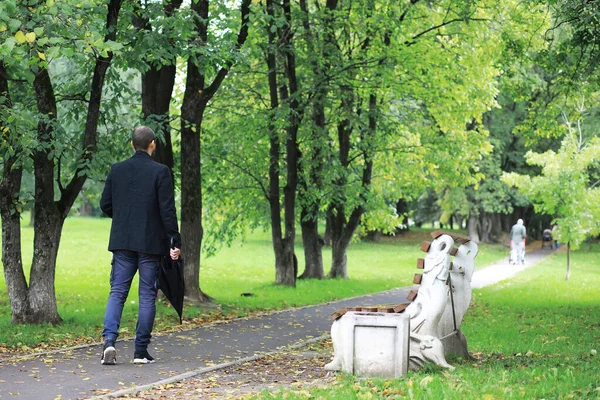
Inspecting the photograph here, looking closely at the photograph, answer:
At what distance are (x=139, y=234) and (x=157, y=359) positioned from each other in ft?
4.85

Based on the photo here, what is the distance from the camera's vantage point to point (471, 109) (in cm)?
2556

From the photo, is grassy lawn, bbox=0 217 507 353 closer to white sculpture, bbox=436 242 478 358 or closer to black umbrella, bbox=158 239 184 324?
black umbrella, bbox=158 239 184 324

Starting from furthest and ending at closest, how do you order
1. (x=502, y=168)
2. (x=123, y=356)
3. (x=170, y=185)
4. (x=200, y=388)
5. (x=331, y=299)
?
1. (x=502, y=168)
2. (x=331, y=299)
3. (x=123, y=356)
4. (x=170, y=185)
5. (x=200, y=388)

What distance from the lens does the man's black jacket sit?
8305mm

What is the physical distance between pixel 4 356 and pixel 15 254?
2885 millimetres

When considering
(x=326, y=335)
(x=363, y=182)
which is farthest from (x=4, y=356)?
(x=363, y=182)

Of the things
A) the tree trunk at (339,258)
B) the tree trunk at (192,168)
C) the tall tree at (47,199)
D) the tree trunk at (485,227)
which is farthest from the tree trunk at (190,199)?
the tree trunk at (485,227)

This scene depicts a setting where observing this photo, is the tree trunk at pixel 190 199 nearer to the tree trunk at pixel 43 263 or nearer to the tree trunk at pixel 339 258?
the tree trunk at pixel 43 263

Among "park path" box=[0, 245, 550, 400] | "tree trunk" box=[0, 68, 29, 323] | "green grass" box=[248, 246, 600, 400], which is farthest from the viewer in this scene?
"tree trunk" box=[0, 68, 29, 323]

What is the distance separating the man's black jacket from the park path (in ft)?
3.76

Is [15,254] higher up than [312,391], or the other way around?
[15,254]

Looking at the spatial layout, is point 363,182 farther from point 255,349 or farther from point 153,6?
point 255,349

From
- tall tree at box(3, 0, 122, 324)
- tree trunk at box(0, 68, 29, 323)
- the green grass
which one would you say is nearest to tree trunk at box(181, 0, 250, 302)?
tall tree at box(3, 0, 122, 324)

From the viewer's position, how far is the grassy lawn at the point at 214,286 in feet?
38.0
